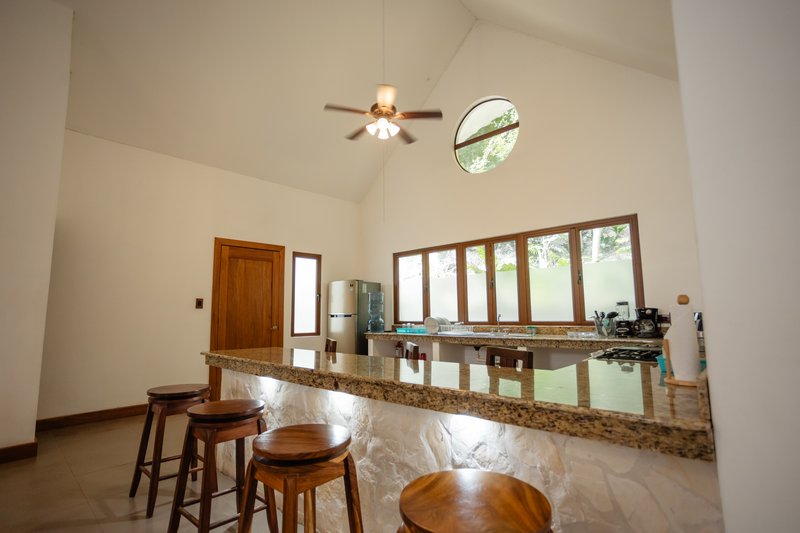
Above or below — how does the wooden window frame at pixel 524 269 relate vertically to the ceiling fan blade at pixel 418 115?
below

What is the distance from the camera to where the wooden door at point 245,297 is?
509cm

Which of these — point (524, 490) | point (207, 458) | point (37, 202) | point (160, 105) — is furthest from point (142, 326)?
point (524, 490)

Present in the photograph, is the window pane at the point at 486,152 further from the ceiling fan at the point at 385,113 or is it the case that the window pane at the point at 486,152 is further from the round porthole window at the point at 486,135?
the ceiling fan at the point at 385,113

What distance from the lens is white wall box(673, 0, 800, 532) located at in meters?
0.74

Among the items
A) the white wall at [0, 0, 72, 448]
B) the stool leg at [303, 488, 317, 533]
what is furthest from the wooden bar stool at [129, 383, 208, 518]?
the white wall at [0, 0, 72, 448]

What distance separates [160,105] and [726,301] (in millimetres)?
5318

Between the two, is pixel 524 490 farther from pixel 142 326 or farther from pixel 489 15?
pixel 489 15

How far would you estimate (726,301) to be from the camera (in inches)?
31.8

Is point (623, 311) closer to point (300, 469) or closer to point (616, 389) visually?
point (616, 389)

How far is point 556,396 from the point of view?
42.2 inches

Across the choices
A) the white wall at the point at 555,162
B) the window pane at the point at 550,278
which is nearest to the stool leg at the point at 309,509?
the white wall at the point at 555,162

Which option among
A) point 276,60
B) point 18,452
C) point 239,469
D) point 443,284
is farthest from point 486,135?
point 18,452

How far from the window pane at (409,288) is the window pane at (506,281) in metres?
1.37

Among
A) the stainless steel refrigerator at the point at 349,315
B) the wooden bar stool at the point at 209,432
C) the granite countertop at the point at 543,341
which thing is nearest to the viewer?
the wooden bar stool at the point at 209,432
